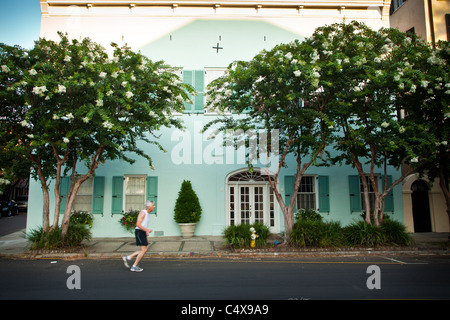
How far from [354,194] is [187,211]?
7484 mm

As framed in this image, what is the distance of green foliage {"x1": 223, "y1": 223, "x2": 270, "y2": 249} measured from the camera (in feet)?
Result: 31.9

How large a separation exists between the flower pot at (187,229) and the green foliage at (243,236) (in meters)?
2.65

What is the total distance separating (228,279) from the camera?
21.4 ft

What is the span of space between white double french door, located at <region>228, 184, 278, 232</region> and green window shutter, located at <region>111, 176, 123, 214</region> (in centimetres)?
466

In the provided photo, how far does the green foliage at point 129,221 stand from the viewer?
12211mm

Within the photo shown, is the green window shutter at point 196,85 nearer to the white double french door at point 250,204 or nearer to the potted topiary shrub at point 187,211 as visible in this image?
the potted topiary shrub at point 187,211

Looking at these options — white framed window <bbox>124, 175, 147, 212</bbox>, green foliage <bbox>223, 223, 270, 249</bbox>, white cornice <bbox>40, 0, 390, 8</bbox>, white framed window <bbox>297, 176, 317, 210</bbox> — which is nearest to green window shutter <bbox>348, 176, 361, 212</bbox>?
white framed window <bbox>297, 176, 317, 210</bbox>

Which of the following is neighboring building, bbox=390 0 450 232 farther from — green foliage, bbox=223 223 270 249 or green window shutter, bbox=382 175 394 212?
green foliage, bbox=223 223 270 249

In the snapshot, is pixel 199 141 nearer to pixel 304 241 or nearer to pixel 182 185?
pixel 182 185

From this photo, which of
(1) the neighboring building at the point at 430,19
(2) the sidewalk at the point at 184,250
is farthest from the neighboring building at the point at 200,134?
(1) the neighboring building at the point at 430,19

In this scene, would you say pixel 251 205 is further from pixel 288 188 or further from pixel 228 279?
pixel 228 279

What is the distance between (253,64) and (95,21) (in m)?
8.64
